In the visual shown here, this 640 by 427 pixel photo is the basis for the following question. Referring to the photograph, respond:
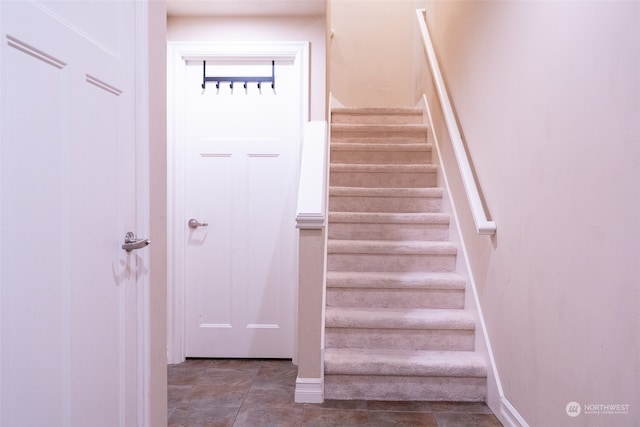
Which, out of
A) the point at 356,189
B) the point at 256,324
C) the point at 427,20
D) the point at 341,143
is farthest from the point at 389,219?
the point at 427,20

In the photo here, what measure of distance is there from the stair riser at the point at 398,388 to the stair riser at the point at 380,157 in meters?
1.82

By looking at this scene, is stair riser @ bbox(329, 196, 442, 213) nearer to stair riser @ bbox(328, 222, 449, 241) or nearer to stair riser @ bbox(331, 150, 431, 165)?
stair riser @ bbox(328, 222, 449, 241)

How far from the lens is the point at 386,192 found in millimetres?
3113

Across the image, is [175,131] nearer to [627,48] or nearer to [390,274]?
[390,274]

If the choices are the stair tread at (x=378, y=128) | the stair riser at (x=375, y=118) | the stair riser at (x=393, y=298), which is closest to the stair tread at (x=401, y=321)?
the stair riser at (x=393, y=298)

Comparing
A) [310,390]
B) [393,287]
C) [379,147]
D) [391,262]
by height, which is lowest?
[310,390]

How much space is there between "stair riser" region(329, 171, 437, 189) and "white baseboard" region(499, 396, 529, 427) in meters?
1.73

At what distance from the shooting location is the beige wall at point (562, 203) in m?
1.20

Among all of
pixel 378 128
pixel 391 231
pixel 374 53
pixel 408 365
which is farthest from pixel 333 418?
pixel 374 53

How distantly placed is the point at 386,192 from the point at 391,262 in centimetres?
59

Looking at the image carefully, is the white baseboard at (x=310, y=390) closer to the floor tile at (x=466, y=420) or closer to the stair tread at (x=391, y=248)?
the floor tile at (x=466, y=420)

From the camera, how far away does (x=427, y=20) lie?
3908 mm

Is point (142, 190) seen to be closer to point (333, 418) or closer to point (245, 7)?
point (333, 418)

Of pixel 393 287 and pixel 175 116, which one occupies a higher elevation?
pixel 175 116
